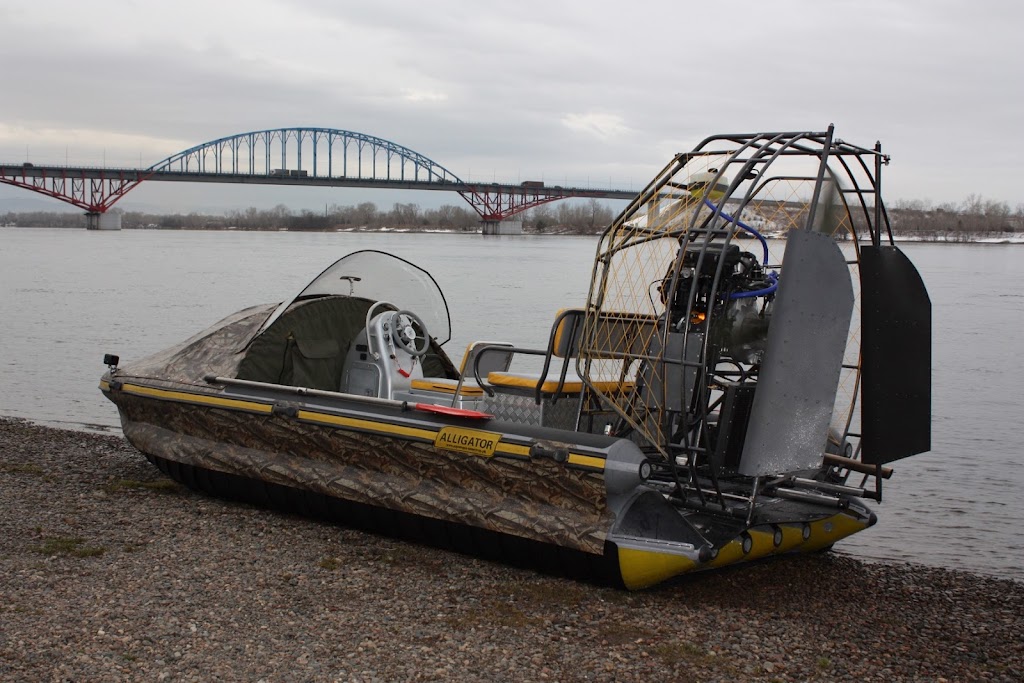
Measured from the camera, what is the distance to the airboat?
5223mm

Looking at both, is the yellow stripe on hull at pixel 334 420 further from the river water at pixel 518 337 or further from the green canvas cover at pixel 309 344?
the river water at pixel 518 337

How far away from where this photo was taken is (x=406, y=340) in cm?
778

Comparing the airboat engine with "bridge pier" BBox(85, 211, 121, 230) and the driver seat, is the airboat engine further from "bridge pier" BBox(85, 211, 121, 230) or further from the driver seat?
"bridge pier" BBox(85, 211, 121, 230)

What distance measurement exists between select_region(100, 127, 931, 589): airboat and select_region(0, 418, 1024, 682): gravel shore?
271 millimetres

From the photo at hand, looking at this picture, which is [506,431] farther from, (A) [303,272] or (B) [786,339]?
(A) [303,272]

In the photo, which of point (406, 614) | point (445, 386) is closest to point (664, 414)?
point (406, 614)

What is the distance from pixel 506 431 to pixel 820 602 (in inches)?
78.3

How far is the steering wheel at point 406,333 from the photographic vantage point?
770 cm

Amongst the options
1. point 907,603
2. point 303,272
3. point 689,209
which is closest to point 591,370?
point 689,209

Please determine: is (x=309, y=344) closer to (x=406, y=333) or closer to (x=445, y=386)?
(x=406, y=333)

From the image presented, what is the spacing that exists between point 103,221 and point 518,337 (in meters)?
86.9

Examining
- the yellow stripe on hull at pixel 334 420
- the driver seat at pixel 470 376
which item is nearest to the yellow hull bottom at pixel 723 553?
the yellow stripe on hull at pixel 334 420

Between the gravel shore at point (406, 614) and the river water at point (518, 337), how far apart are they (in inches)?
79.8

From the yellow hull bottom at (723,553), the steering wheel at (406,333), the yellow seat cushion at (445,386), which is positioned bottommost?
the yellow hull bottom at (723,553)
